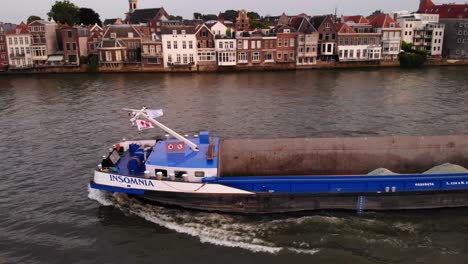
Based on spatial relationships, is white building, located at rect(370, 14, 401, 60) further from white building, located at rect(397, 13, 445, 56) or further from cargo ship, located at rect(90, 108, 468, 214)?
cargo ship, located at rect(90, 108, 468, 214)

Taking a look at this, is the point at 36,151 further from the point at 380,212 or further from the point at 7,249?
the point at 380,212

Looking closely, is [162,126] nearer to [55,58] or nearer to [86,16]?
[55,58]

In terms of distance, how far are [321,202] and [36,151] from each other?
2028 cm

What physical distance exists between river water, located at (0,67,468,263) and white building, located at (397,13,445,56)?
89.3ft

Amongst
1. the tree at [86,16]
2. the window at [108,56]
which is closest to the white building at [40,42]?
the window at [108,56]

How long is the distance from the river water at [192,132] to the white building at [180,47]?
14043 mm

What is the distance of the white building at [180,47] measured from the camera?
73438mm

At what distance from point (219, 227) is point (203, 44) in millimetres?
60465

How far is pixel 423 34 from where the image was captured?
8669 cm

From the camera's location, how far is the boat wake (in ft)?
53.2

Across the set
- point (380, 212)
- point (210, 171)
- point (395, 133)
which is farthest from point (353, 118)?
point (210, 171)

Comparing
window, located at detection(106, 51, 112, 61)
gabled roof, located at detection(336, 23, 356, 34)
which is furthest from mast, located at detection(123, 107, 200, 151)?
gabled roof, located at detection(336, 23, 356, 34)

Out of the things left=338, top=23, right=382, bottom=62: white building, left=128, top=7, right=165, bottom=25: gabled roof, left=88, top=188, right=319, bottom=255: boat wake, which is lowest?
left=88, top=188, right=319, bottom=255: boat wake

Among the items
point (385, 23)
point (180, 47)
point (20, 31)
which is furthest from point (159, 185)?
point (385, 23)
